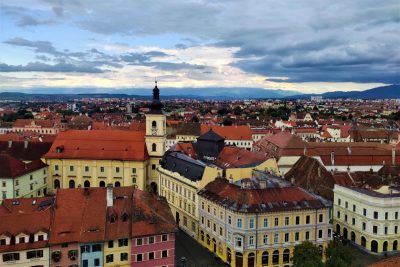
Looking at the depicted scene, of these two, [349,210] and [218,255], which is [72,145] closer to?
[218,255]

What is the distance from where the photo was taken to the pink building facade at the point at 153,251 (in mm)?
49469

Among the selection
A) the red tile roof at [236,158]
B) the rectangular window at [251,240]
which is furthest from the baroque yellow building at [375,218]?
the rectangular window at [251,240]

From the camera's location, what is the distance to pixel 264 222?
54750 millimetres

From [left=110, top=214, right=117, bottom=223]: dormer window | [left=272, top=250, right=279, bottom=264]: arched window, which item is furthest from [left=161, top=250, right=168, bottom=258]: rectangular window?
[left=272, top=250, right=279, bottom=264]: arched window

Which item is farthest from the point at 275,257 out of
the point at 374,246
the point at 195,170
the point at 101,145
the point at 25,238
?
the point at 101,145

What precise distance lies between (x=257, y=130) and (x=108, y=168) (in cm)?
9489

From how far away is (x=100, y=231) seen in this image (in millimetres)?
48500

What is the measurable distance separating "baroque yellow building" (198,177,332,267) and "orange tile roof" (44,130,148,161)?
112 feet

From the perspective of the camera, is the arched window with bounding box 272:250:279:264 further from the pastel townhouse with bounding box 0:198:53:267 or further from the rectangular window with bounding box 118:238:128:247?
the pastel townhouse with bounding box 0:198:53:267

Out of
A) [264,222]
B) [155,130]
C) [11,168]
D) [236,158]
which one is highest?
[155,130]

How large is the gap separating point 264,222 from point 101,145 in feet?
156

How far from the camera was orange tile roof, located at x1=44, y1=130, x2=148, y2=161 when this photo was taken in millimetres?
90500

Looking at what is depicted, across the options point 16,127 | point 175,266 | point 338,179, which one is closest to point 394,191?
point 338,179

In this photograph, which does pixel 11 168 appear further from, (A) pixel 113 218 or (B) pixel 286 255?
(B) pixel 286 255
